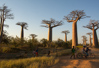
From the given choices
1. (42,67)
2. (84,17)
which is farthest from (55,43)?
(42,67)

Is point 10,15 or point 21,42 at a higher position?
point 10,15

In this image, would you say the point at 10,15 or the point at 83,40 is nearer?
the point at 10,15

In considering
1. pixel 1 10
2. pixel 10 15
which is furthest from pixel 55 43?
pixel 1 10

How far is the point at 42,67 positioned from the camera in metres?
5.40

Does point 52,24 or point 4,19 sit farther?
point 52,24

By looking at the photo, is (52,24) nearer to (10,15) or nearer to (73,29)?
(73,29)

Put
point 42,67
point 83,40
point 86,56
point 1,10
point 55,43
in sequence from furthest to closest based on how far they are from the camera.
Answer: point 83,40
point 55,43
point 1,10
point 86,56
point 42,67

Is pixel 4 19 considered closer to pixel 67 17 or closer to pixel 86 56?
pixel 67 17

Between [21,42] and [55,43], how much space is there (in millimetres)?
7397

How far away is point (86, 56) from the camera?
7.84m

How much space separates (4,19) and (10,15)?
103 cm

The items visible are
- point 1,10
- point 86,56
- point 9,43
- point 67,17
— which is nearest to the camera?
point 86,56

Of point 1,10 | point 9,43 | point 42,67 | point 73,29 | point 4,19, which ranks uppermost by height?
point 1,10

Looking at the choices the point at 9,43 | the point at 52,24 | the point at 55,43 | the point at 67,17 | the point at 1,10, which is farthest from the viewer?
the point at 52,24
